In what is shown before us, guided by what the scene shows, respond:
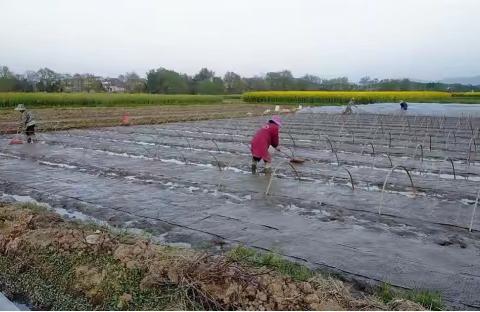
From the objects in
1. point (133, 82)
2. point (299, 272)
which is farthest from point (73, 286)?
point (133, 82)

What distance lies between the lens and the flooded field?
4.15 meters

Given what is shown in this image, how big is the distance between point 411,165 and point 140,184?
221 inches

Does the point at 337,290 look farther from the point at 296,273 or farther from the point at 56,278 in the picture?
the point at 56,278

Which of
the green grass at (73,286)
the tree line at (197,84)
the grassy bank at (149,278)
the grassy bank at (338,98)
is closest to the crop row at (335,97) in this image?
the grassy bank at (338,98)

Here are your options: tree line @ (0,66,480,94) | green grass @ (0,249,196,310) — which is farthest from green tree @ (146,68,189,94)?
green grass @ (0,249,196,310)

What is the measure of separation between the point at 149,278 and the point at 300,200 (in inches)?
129

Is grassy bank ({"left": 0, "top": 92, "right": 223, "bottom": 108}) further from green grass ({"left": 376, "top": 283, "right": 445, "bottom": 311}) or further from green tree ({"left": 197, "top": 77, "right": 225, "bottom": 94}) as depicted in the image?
green grass ({"left": 376, "top": 283, "right": 445, "bottom": 311})

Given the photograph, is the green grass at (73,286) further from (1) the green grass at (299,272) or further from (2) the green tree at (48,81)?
(2) the green tree at (48,81)

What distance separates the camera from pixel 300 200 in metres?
6.28

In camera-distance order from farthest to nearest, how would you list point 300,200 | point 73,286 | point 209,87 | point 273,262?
point 209,87 < point 300,200 < point 273,262 < point 73,286

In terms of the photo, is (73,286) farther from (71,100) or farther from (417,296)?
(71,100)

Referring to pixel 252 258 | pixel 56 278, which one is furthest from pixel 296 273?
pixel 56 278

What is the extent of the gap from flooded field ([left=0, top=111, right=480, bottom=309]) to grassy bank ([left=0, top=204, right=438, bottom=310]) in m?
0.55

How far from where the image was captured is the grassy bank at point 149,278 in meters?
3.10
